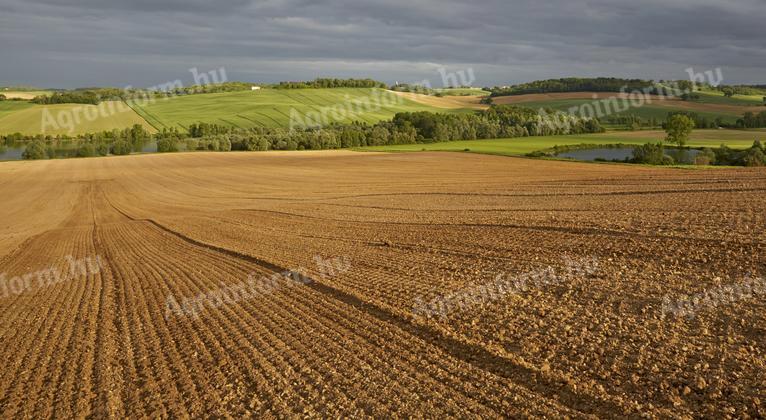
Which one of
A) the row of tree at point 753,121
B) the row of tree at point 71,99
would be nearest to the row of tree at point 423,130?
the row of tree at point 753,121

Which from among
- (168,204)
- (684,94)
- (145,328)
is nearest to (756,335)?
(145,328)

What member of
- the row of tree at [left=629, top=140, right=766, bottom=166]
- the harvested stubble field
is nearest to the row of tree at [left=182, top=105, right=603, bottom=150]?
the row of tree at [left=629, top=140, right=766, bottom=166]

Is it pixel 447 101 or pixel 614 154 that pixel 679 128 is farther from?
pixel 447 101

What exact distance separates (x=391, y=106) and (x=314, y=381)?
406ft

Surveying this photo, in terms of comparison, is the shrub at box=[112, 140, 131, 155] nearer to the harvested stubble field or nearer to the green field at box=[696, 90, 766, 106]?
the harvested stubble field

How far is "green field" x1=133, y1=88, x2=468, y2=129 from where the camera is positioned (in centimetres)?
10831

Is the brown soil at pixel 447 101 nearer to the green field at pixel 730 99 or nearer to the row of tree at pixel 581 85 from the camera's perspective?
the row of tree at pixel 581 85

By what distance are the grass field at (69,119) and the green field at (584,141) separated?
5309 centimetres

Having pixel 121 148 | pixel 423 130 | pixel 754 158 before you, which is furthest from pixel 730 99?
pixel 121 148

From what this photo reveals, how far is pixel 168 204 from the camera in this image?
126 feet

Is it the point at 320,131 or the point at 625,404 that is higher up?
the point at 320,131

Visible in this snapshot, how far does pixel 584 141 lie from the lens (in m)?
84.6

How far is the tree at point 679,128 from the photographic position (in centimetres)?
6781

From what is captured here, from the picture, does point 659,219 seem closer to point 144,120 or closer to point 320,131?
Result: point 320,131
